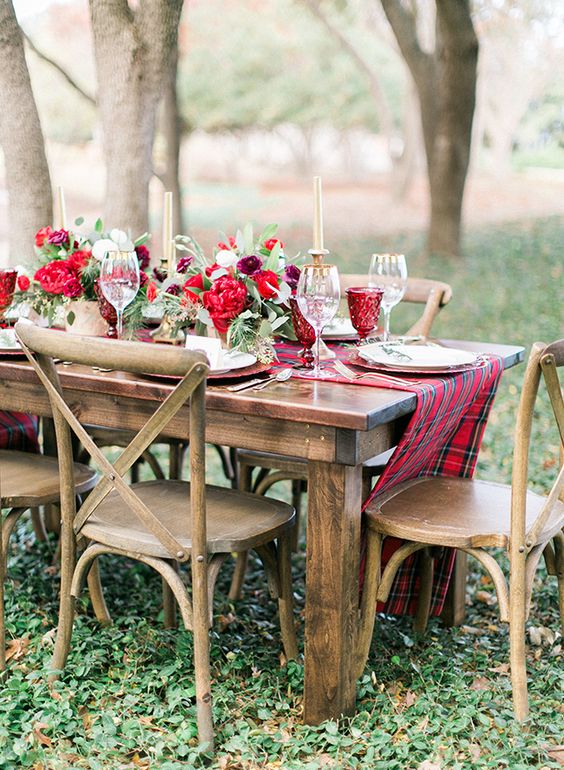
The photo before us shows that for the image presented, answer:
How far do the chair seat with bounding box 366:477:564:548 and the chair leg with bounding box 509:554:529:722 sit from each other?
0.26 ft

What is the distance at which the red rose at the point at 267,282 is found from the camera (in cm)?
254

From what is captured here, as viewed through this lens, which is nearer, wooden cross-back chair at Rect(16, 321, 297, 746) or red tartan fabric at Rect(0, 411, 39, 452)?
wooden cross-back chair at Rect(16, 321, 297, 746)

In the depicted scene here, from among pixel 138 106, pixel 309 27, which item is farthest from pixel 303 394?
pixel 309 27

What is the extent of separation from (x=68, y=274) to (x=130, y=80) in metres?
1.61

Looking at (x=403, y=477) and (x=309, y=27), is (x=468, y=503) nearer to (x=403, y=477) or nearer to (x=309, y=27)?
(x=403, y=477)

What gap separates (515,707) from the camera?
Answer: 7.88 ft

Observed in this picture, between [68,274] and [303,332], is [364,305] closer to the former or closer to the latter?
[303,332]

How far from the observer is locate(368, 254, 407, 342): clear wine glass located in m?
2.81

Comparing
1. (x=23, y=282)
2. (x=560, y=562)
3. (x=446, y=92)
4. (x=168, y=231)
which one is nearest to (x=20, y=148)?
(x=168, y=231)

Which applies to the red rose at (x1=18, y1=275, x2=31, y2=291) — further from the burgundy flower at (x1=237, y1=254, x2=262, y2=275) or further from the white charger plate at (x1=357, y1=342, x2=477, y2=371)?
the white charger plate at (x1=357, y1=342, x2=477, y2=371)

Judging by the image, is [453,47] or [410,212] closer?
[453,47]

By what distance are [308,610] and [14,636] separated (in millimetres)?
1037

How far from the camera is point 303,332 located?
2559mm

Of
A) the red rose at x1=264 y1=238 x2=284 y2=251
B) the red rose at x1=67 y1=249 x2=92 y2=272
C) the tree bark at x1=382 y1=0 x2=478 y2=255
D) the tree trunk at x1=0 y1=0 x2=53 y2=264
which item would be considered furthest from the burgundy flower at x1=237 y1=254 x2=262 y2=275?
the tree bark at x1=382 y1=0 x2=478 y2=255
